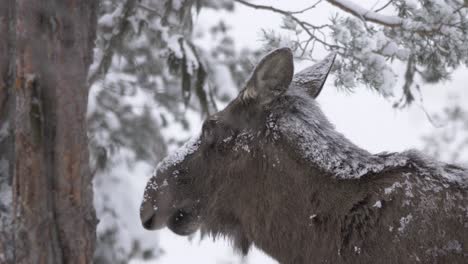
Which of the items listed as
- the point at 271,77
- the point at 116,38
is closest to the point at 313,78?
the point at 271,77

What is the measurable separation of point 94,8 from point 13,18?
55 centimetres

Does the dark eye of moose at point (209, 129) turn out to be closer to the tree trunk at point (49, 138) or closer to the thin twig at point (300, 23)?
the tree trunk at point (49, 138)

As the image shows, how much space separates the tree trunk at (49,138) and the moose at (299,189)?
770 mm

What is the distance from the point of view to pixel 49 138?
4324mm

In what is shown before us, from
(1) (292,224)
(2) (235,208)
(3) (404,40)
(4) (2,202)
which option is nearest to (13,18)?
(4) (2,202)

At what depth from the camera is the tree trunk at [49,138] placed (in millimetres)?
4180

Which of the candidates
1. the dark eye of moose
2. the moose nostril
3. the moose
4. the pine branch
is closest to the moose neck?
the moose

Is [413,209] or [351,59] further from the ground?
[351,59]

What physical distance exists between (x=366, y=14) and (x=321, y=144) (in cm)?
242

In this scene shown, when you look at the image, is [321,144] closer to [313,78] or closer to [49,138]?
[313,78]

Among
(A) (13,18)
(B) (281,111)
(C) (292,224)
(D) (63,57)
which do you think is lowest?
(C) (292,224)

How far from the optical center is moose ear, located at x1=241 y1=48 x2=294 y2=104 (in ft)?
10.9

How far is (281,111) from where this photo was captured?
352cm

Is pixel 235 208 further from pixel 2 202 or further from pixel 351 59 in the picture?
pixel 351 59
